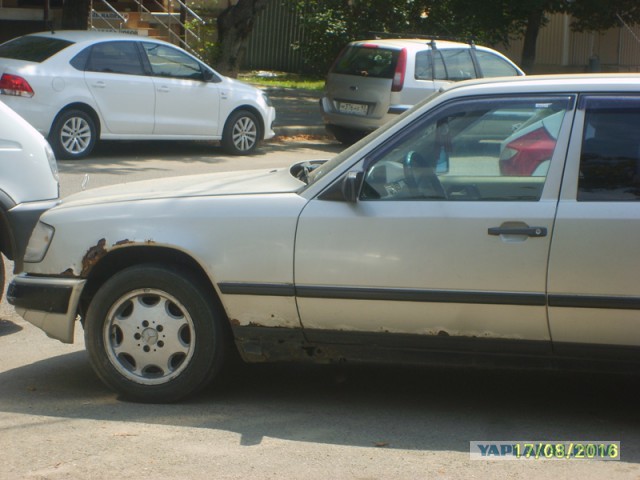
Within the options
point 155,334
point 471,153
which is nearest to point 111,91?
point 155,334

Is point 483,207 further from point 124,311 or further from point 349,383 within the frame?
point 124,311

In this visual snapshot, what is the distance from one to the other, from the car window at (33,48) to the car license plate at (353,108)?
4974mm

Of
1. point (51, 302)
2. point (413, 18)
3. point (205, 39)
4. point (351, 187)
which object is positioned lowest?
point (51, 302)

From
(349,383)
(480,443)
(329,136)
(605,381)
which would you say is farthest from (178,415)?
(329,136)

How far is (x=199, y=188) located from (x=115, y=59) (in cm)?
959

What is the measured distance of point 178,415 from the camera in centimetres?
524

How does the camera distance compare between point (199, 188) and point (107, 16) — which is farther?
point (107, 16)

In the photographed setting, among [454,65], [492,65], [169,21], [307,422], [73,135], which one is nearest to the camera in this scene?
[307,422]

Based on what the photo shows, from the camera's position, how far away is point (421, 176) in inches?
201

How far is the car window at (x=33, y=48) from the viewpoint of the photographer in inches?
559

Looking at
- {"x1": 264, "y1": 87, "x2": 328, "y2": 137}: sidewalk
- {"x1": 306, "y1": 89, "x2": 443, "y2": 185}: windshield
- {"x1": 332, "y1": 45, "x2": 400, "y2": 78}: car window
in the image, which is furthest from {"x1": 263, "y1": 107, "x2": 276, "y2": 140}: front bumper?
{"x1": 306, "y1": 89, "x2": 443, "y2": 185}: windshield

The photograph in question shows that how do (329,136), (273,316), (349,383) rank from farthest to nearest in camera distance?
(329,136)
(349,383)
(273,316)

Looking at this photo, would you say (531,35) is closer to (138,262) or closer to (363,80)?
(363,80)

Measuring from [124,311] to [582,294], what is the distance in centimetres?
223
